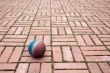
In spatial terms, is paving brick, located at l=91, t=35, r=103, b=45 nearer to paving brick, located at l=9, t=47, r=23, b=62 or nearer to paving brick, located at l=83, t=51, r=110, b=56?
paving brick, located at l=83, t=51, r=110, b=56

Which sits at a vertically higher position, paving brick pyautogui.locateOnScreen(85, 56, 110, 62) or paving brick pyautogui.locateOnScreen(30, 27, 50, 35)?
paving brick pyautogui.locateOnScreen(85, 56, 110, 62)

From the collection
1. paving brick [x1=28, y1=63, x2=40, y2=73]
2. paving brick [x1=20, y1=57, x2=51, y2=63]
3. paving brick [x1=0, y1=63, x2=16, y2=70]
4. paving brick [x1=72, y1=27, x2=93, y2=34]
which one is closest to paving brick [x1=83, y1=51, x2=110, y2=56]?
paving brick [x1=20, y1=57, x2=51, y2=63]

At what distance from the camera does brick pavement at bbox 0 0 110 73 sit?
2.34 metres

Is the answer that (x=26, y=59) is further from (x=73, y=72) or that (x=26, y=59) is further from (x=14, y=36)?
(x=14, y=36)

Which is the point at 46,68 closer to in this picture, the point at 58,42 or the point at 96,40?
the point at 58,42

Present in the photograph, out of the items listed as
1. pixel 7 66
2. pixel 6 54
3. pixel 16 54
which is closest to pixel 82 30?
pixel 16 54

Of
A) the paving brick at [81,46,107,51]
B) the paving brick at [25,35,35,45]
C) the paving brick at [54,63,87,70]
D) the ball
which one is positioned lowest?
the paving brick at [25,35,35,45]

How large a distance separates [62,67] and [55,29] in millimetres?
1497

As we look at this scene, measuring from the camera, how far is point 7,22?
4.18m

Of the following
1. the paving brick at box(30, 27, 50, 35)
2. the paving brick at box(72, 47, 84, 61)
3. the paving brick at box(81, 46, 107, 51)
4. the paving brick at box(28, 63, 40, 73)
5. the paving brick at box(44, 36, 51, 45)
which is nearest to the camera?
the paving brick at box(28, 63, 40, 73)

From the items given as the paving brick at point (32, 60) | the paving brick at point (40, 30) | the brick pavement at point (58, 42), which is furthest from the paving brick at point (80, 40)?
the paving brick at point (32, 60)

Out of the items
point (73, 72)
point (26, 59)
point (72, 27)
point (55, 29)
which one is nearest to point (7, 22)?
point (55, 29)

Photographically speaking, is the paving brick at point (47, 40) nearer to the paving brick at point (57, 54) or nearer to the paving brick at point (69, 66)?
the paving brick at point (57, 54)

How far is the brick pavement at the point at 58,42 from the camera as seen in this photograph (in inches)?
92.1
